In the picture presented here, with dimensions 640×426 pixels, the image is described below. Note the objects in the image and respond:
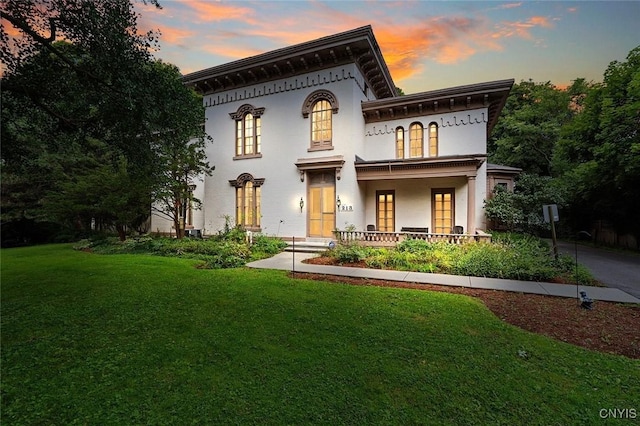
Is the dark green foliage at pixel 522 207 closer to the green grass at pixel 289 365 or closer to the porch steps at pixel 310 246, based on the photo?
the porch steps at pixel 310 246

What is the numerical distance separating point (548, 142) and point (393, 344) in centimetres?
2837

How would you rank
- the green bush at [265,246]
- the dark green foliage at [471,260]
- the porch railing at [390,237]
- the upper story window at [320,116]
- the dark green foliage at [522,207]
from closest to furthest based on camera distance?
the dark green foliage at [471,260] < the porch railing at [390,237] < the green bush at [265,246] < the upper story window at [320,116] < the dark green foliage at [522,207]

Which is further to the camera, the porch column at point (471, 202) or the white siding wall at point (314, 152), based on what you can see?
the white siding wall at point (314, 152)

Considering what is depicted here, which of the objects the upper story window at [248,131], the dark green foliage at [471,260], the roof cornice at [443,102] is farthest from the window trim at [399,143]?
the upper story window at [248,131]

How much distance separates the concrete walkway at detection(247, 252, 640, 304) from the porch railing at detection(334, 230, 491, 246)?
2933 millimetres

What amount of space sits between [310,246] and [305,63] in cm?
892

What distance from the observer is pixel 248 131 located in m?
14.9

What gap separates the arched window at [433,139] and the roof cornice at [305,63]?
4164 millimetres

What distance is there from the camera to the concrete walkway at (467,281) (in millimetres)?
6177

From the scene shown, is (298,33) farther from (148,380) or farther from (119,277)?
(148,380)

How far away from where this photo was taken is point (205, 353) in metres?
3.56

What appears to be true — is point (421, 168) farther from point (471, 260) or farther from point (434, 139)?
point (471, 260)

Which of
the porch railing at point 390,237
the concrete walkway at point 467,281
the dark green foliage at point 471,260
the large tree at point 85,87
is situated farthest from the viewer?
the porch railing at point 390,237

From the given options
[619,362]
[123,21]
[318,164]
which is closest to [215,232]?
[318,164]
